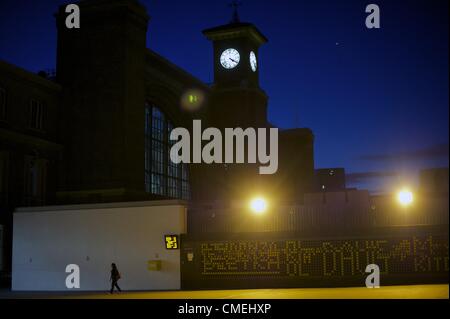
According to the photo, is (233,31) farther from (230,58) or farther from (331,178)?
(331,178)

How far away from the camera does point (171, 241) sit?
3108cm

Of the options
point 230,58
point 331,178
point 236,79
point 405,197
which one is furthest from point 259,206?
point 331,178

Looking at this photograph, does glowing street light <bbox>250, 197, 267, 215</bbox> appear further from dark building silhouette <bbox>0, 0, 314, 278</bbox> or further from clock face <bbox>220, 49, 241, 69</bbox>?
clock face <bbox>220, 49, 241, 69</bbox>

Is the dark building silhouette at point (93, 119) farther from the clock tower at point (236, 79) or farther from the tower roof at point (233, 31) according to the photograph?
the tower roof at point (233, 31)

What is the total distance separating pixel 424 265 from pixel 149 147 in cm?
2915

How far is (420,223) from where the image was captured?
1152 inches

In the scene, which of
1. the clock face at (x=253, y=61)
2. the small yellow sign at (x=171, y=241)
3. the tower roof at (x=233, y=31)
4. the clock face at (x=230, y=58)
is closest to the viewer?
the small yellow sign at (x=171, y=241)

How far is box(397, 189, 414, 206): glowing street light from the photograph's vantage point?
29281 mm

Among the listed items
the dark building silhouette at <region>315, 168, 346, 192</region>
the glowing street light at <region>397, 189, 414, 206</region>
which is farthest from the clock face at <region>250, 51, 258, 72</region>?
the dark building silhouette at <region>315, 168, 346, 192</region>

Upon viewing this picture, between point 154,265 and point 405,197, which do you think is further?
point 154,265

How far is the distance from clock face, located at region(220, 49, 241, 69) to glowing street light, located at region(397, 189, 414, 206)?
134 feet

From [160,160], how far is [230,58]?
1964cm

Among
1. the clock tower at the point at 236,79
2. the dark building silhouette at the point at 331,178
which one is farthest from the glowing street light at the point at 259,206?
the dark building silhouette at the point at 331,178

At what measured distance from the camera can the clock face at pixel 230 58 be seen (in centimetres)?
6794
